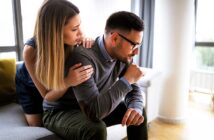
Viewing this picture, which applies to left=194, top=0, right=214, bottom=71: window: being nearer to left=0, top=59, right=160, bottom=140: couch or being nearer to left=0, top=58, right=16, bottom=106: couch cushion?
left=0, top=59, right=160, bottom=140: couch

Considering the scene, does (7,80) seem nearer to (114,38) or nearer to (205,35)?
(114,38)

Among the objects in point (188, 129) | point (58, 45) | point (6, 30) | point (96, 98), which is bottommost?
point (188, 129)

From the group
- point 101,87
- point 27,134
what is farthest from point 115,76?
point 27,134

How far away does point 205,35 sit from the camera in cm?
336

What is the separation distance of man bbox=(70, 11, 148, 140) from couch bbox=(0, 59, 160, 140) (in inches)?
12.2

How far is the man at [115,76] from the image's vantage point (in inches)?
39.8

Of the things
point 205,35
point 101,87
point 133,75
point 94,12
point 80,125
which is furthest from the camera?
point 205,35

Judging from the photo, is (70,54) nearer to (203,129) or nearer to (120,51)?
(120,51)

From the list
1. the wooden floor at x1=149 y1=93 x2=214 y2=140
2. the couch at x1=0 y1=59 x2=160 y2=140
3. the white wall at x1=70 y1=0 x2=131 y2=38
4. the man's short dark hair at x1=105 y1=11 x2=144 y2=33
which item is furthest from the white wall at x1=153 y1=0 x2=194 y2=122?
the man's short dark hair at x1=105 y1=11 x2=144 y2=33

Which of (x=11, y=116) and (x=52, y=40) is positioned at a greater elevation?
(x=52, y=40)

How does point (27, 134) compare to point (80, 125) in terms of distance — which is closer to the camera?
point (80, 125)

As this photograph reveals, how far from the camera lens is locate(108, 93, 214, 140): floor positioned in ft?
6.23

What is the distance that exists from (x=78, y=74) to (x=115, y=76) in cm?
34

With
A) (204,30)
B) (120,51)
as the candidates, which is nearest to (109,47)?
(120,51)
